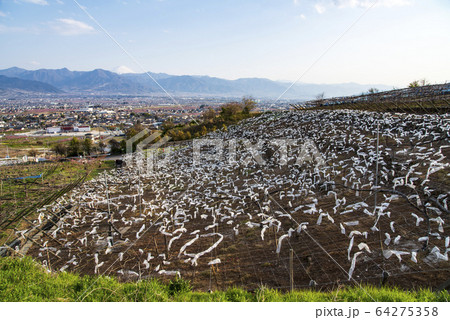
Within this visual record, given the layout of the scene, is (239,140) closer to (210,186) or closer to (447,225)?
(210,186)

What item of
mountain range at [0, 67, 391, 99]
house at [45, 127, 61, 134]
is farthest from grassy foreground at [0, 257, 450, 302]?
mountain range at [0, 67, 391, 99]

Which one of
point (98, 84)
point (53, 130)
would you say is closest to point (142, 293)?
point (53, 130)

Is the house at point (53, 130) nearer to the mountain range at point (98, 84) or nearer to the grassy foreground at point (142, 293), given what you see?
the mountain range at point (98, 84)

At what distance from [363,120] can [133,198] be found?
1221cm

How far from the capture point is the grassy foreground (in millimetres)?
2656

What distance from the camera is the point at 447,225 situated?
14.4ft

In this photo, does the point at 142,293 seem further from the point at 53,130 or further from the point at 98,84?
the point at 98,84

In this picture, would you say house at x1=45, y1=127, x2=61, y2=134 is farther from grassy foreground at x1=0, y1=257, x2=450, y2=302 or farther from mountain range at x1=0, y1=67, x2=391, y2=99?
grassy foreground at x1=0, y1=257, x2=450, y2=302

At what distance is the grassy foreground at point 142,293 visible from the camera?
2.66 metres

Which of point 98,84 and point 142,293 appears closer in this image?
point 142,293

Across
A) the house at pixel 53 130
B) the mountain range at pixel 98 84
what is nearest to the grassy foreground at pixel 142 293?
the house at pixel 53 130

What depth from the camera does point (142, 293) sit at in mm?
2863

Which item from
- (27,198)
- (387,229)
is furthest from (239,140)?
(387,229)

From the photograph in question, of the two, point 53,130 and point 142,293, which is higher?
point 142,293
